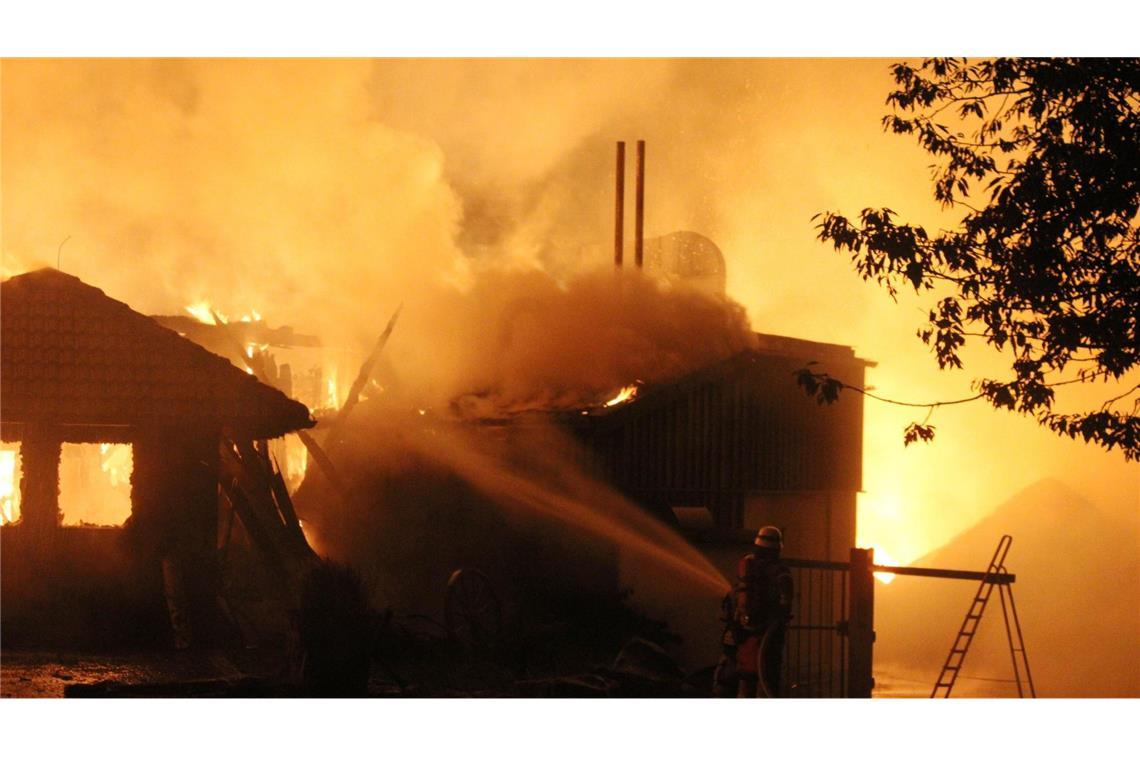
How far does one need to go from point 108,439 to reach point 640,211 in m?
9.30

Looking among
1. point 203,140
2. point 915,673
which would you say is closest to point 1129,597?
point 915,673

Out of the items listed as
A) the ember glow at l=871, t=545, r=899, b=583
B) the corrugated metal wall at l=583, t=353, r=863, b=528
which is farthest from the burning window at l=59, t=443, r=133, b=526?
the ember glow at l=871, t=545, r=899, b=583

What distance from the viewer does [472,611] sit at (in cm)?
1494

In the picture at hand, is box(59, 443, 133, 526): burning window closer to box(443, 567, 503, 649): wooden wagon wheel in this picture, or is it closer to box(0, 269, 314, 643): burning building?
box(0, 269, 314, 643): burning building

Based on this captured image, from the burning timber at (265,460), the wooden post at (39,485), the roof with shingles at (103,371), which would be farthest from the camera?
the wooden post at (39,485)

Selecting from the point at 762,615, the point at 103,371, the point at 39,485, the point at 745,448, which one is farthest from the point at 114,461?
the point at 762,615

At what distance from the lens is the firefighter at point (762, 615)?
11.3 m

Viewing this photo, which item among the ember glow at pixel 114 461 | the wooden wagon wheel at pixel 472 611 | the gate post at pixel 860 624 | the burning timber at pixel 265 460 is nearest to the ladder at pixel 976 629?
the gate post at pixel 860 624

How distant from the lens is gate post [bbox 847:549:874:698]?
11.6 meters

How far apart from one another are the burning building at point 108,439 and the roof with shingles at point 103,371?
0.01 metres

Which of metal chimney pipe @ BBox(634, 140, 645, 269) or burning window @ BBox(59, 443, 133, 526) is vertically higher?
metal chimney pipe @ BBox(634, 140, 645, 269)

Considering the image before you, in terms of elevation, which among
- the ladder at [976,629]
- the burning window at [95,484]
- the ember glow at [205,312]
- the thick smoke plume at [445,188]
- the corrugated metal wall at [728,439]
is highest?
the thick smoke plume at [445,188]

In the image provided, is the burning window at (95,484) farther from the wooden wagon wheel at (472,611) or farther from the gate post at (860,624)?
the gate post at (860,624)

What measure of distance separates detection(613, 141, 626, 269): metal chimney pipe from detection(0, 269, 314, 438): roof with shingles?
23.5ft
